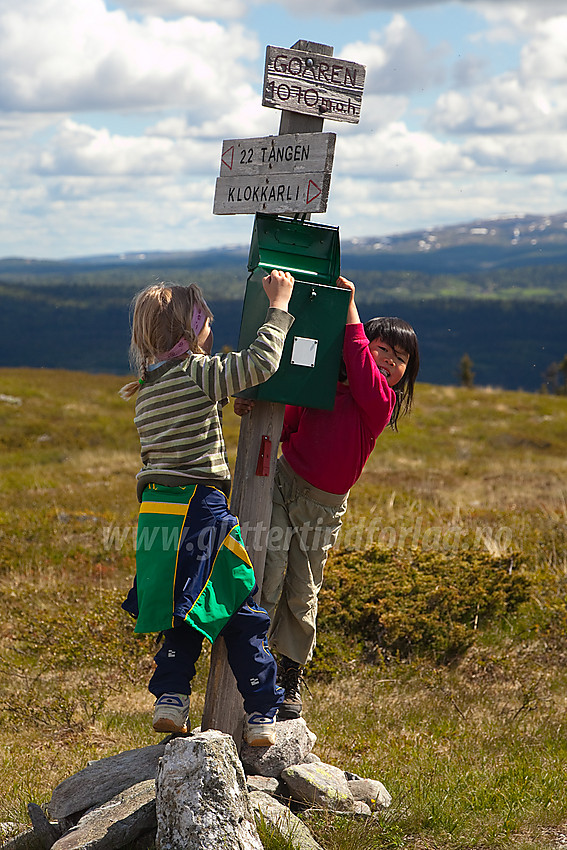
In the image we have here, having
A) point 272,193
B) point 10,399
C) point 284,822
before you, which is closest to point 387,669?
point 284,822

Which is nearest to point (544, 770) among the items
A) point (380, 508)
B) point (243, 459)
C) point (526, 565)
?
point (243, 459)

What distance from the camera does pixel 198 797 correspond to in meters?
3.01

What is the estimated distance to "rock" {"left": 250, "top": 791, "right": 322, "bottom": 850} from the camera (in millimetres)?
3279

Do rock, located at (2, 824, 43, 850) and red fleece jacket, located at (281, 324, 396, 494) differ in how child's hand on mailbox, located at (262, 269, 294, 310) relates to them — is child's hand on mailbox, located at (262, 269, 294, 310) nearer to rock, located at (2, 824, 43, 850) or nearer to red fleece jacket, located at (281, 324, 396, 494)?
red fleece jacket, located at (281, 324, 396, 494)

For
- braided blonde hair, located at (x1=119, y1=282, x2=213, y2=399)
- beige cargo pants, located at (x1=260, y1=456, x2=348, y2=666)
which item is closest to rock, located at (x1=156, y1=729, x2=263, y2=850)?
beige cargo pants, located at (x1=260, y1=456, x2=348, y2=666)

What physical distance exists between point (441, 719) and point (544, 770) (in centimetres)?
101

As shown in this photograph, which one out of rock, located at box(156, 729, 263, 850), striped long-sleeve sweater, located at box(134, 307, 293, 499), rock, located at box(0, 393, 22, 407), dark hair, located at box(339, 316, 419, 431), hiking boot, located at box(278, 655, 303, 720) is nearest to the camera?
rock, located at box(156, 729, 263, 850)

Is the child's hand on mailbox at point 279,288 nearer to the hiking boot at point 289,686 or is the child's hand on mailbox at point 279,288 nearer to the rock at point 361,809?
the hiking boot at point 289,686

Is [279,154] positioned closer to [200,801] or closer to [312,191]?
[312,191]

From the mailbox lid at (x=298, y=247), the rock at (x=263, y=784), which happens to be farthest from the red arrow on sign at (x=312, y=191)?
the rock at (x=263, y=784)

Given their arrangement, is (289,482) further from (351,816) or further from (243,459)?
(351,816)

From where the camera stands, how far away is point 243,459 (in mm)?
3793

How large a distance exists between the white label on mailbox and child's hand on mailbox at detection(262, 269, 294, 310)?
0.21m

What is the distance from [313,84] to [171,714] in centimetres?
282
